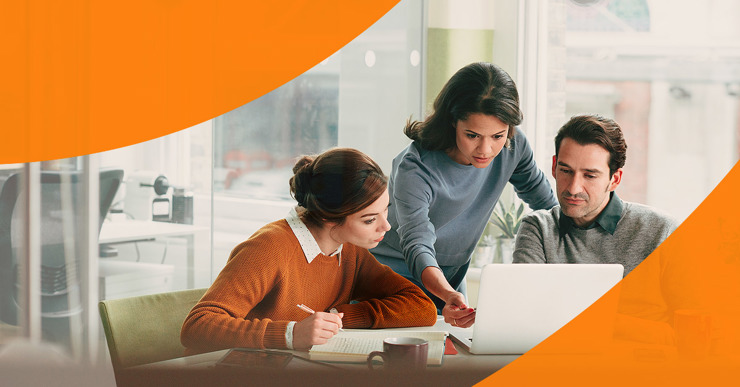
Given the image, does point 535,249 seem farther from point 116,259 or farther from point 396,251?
point 116,259

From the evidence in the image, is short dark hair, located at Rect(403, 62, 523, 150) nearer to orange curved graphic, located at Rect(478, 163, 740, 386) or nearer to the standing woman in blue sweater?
the standing woman in blue sweater

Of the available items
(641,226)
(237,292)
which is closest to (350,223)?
(237,292)

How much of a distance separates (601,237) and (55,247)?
3.93 feet

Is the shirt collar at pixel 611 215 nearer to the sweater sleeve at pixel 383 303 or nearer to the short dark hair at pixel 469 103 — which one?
the short dark hair at pixel 469 103

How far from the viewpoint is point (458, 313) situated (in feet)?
3.65

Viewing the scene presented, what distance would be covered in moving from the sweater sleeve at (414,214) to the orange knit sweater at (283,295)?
0.17ft

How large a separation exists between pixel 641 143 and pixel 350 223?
3.82ft

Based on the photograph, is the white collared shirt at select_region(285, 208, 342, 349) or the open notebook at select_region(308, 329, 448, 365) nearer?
the open notebook at select_region(308, 329, 448, 365)

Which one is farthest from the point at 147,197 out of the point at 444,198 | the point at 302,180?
the point at 444,198

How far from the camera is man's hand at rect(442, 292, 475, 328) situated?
1100 mm

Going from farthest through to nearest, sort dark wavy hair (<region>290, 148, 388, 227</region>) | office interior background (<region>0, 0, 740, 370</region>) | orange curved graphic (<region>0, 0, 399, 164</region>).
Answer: office interior background (<region>0, 0, 740, 370</region>) < orange curved graphic (<region>0, 0, 399, 164</region>) < dark wavy hair (<region>290, 148, 388, 227</region>)

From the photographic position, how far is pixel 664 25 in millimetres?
1929

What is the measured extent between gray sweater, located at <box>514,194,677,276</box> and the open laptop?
345mm

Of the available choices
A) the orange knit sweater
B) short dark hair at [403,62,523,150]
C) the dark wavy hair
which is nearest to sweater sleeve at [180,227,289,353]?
the orange knit sweater
